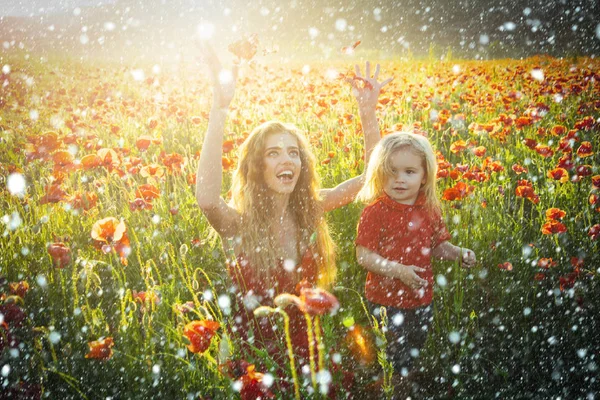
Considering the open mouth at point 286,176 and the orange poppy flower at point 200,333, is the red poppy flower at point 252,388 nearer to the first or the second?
the orange poppy flower at point 200,333

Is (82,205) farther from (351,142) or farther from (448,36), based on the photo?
(448,36)

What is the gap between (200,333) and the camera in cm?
112

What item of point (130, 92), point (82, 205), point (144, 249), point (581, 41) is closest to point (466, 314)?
point (144, 249)

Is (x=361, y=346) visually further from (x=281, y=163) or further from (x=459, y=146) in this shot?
(x=459, y=146)

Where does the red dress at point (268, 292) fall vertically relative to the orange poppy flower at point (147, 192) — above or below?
below

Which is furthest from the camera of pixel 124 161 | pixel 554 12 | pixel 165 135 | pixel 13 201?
pixel 554 12

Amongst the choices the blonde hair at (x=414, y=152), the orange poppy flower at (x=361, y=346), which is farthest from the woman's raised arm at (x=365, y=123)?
the orange poppy flower at (x=361, y=346)

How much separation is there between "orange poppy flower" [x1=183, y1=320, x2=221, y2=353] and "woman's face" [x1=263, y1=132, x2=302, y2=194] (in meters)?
0.91

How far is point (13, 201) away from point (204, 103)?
239cm

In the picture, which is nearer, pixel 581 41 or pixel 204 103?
pixel 204 103

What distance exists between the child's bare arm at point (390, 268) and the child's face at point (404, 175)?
0.27m

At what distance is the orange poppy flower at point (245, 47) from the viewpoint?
173 centimetres

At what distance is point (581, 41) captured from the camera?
75.4 ft

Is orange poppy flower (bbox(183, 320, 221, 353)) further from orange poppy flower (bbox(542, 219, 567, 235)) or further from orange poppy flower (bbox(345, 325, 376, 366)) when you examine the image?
orange poppy flower (bbox(542, 219, 567, 235))
